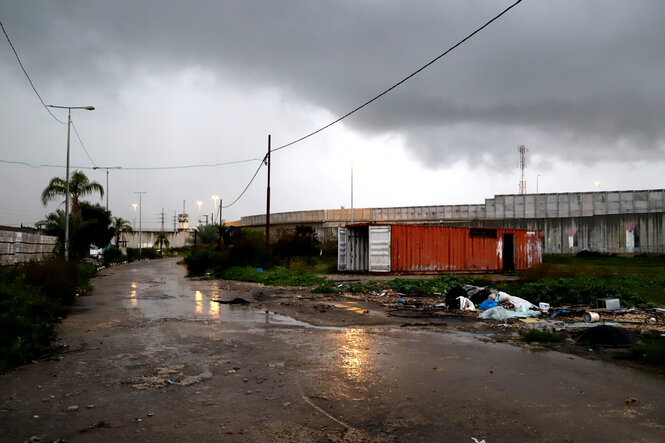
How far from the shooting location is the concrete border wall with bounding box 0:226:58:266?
16.0 metres

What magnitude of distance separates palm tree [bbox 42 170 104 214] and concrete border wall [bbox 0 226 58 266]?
16.1 meters

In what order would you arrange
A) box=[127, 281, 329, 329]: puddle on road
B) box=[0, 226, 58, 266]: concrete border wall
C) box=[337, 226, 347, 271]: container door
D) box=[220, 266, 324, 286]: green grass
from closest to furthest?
box=[127, 281, 329, 329]: puddle on road
box=[0, 226, 58, 266]: concrete border wall
box=[220, 266, 324, 286]: green grass
box=[337, 226, 347, 271]: container door

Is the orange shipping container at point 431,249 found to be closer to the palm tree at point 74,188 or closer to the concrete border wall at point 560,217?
the concrete border wall at point 560,217

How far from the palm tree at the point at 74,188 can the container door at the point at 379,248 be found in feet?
87.7

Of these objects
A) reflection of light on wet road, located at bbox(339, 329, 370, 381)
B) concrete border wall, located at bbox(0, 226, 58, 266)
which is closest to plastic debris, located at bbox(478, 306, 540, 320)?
reflection of light on wet road, located at bbox(339, 329, 370, 381)

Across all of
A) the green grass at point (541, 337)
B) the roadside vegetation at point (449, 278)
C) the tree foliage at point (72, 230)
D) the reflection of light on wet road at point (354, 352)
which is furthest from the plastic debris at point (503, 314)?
the tree foliage at point (72, 230)

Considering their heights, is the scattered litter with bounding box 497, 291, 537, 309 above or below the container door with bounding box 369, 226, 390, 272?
below

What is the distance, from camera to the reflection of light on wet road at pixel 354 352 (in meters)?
5.84

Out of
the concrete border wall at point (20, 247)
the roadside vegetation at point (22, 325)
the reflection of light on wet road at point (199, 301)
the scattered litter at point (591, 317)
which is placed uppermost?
the concrete border wall at point (20, 247)

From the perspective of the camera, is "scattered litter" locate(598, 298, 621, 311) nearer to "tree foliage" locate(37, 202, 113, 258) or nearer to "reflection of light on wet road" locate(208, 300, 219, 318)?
"reflection of light on wet road" locate(208, 300, 219, 318)

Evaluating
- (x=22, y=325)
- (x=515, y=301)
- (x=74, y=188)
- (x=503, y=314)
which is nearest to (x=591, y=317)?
(x=503, y=314)

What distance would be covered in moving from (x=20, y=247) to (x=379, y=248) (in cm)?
1563

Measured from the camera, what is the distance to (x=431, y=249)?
24.4 meters

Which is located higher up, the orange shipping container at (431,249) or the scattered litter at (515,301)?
the orange shipping container at (431,249)
